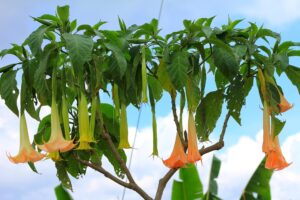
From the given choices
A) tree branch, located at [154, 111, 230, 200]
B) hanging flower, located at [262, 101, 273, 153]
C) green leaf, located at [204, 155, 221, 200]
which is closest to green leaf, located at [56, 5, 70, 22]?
tree branch, located at [154, 111, 230, 200]

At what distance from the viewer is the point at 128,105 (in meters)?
2.87

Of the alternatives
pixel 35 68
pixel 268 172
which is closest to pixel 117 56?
pixel 35 68

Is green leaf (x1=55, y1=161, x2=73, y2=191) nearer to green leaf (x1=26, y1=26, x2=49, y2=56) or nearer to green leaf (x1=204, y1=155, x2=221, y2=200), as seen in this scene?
green leaf (x1=26, y1=26, x2=49, y2=56)

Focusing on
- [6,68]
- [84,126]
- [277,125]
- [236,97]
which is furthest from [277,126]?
[6,68]

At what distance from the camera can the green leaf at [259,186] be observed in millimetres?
1878

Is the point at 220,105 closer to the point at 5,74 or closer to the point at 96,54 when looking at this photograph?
the point at 96,54

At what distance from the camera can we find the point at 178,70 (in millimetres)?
2496

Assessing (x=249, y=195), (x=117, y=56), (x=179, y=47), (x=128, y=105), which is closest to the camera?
(x=249, y=195)

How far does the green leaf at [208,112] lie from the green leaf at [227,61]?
1.32 feet

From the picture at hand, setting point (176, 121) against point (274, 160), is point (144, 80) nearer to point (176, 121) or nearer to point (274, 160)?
point (176, 121)

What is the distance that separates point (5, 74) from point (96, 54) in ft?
1.32

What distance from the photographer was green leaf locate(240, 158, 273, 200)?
6.16ft

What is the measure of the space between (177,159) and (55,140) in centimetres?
48

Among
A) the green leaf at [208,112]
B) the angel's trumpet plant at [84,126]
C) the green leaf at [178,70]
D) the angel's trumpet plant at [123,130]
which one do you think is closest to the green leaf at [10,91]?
the angel's trumpet plant at [84,126]
